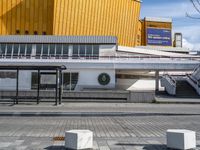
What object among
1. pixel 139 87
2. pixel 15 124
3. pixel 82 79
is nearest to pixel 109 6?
pixel 139 87

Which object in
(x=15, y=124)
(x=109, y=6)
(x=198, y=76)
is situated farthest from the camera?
(x=109, y=6)

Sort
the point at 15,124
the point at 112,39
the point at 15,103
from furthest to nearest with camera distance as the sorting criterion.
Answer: the point at 112,39 < the point at 15,103 < the point at 15,124

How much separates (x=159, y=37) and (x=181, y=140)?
5497 inches

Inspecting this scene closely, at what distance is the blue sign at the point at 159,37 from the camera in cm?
14638

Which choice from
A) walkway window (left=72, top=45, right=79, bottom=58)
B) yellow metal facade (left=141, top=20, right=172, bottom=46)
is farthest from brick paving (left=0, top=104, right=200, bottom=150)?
yellow metal facade (left=141, top=20, right=172, bottom=46)

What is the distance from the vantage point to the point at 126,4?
9406cm

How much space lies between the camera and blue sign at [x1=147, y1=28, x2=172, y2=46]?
146 meters

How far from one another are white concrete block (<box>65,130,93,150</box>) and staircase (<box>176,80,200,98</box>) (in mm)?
35470

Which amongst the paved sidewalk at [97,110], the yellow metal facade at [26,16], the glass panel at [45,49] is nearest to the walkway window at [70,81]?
the glass panel at [45,49]

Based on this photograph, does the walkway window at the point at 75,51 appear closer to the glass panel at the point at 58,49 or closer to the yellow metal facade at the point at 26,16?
the glass panel at the point at 58,49

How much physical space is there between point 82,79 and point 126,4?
1681 inches

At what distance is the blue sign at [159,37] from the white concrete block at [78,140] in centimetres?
13602

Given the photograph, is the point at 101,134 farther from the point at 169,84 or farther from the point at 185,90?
the point at 169,84

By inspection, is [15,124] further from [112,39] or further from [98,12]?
[98,12]
